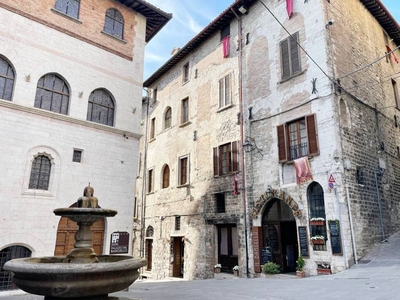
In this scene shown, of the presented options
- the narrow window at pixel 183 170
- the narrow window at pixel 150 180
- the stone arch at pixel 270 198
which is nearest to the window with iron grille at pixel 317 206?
the stone arch at pixel 270 198

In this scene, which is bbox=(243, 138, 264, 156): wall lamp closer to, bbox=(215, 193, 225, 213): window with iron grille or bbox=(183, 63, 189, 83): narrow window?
bbox=(215, 193, 225, 213): window with iron grille

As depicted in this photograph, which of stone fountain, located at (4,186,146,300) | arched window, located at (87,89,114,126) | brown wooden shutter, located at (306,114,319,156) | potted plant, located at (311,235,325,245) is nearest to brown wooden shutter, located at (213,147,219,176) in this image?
brown wooden shutter, located at (306,114,319,156)

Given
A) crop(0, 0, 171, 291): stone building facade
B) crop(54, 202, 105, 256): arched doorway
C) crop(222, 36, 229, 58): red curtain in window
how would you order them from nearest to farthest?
crop(0, 0, 171, 291): stone building facade, crop(54, 202, 105, 256): arched doorway, crop(222, 36, 229, 58): red curtain in window

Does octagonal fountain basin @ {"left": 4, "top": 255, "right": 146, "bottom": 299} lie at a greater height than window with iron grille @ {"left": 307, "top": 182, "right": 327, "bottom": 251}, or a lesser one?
lesser

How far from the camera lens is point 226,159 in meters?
15.4

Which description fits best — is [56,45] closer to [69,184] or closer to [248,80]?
[69,184]

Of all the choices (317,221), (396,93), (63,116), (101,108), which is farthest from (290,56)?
(63,116)

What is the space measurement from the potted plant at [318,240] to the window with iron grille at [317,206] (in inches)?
3.6

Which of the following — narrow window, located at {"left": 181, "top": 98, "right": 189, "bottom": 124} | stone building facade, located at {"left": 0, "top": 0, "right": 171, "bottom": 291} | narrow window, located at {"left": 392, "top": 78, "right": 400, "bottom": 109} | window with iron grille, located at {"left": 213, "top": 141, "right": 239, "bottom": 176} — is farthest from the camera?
narrow window, located at {"left": 181, "top": 98, "right": 189, "bottom": 124}

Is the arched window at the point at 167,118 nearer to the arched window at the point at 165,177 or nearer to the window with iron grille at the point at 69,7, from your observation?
the arched window at the point at 165,177

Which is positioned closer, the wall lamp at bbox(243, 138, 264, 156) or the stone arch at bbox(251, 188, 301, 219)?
the stone arch at bbox(251, 188, 301, 219)

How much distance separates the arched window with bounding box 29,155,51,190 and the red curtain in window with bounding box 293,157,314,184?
28.5 ft

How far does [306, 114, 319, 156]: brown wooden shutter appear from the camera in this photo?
11.3 meters

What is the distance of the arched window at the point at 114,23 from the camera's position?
12.5 metres
